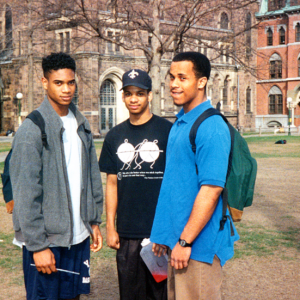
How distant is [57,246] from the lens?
306cm

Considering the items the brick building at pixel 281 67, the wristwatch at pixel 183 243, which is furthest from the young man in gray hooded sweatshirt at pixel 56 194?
the brick building at pixel 281 67

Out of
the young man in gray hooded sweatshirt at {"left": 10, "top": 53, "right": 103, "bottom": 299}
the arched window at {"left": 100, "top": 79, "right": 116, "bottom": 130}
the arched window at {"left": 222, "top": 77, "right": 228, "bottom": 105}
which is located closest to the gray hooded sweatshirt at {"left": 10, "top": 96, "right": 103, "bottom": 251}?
the young man in gray hooded sweatshirt at {"left": 10, "top": 53, "right": 103, "bottom": 299}

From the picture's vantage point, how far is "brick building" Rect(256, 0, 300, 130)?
53156 mm

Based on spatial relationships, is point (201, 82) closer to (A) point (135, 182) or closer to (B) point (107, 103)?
(A) point (135, 182)

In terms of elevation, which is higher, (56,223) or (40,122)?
(40,122)

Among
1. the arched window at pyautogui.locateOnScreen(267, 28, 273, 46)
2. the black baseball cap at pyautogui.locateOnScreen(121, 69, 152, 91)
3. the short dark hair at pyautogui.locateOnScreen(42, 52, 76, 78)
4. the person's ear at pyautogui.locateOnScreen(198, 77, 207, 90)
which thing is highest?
the arched window at pyautogui.locateOnScreen(267, 28, 273, 46)

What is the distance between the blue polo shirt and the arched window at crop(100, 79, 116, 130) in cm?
3621

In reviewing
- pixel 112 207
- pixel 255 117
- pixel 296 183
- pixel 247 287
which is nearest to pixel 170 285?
pixel 112 207

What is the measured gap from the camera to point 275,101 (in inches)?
2175

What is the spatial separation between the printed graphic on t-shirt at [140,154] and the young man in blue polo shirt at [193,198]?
25.5 inches

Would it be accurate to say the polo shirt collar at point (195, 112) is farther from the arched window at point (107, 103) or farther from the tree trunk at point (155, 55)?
the arched window at point (107, 103)

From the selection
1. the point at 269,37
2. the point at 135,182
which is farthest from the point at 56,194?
the point at 269,37

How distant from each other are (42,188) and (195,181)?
3.19ft

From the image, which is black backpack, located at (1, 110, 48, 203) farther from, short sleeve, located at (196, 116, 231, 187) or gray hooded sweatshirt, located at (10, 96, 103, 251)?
short sleeve, located at (196, 116, 231, 187)
